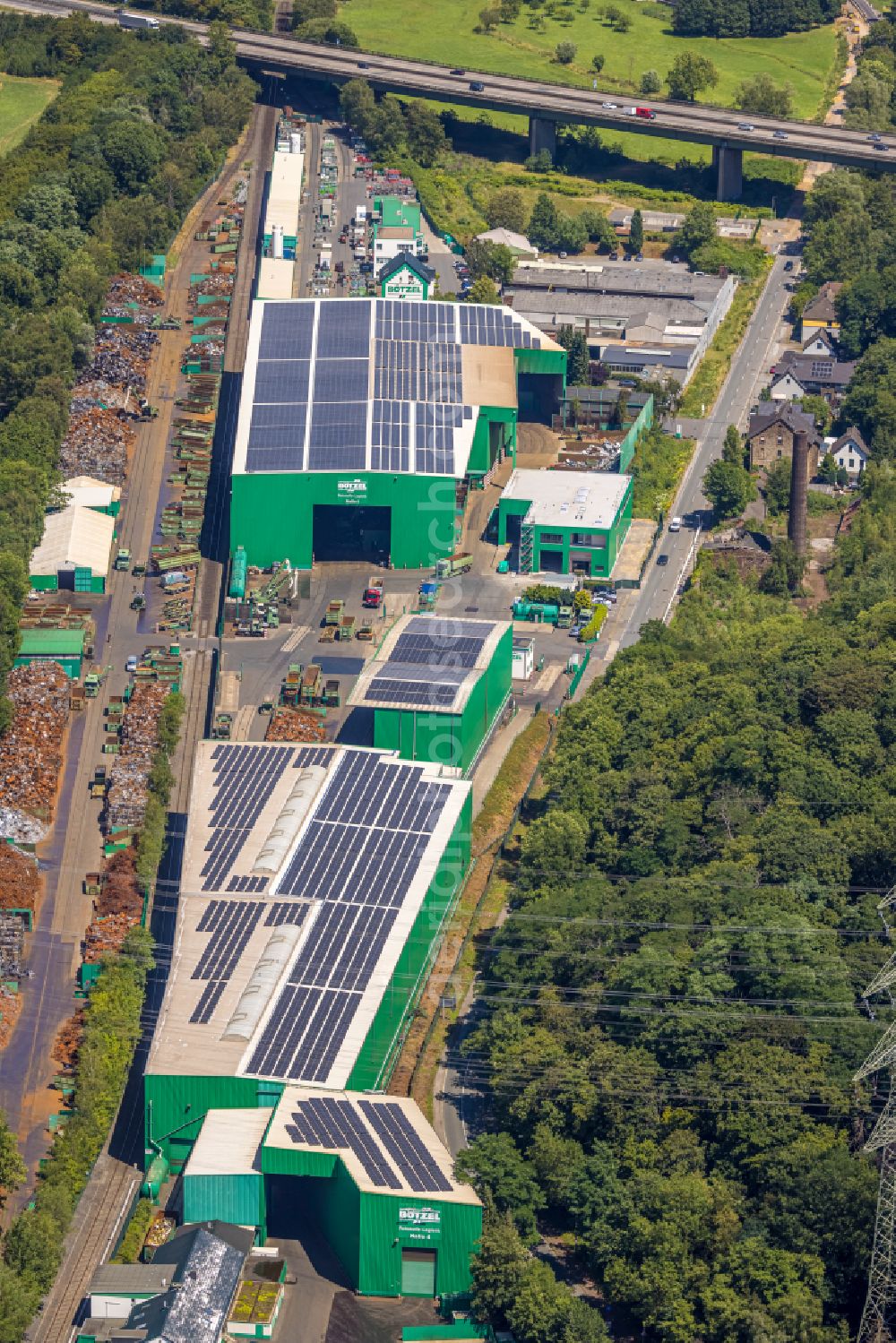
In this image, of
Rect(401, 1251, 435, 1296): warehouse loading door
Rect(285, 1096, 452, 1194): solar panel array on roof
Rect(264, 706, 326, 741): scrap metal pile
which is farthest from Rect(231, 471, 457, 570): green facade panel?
Rect(401, 1251, 435, 1296): warehouse loading door

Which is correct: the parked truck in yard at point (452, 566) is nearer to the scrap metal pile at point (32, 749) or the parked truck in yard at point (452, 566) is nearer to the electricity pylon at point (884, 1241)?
the scrap metal pile at point (32, 749)

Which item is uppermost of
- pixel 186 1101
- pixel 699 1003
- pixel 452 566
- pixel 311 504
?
pixel 311 504

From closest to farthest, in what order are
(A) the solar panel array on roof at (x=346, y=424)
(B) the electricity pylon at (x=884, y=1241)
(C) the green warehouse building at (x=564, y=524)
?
(B) the electricity pylon at (x=884, y=1241) < (A) the solar panel array on roof at (x=346, y=424) < (C) the green warehouse building at (x=564, y=524)

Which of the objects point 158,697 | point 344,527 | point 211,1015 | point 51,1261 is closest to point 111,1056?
point 211,1015

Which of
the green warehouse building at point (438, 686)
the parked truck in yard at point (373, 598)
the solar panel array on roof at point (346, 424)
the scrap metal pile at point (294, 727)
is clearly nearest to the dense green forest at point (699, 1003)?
the green warehouse building at point (438, 686)

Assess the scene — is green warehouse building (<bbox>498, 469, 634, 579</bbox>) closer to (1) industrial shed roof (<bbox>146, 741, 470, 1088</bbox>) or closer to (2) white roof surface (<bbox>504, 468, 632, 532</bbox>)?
(2) white roof surface (<bbox>504, 468, 632, 532</bbox>)

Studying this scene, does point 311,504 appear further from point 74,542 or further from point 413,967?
point 413,967

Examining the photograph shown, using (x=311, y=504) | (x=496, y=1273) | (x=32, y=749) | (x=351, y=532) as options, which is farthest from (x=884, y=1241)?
(x=351, y=532)

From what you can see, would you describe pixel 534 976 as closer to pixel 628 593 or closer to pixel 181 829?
pixel 181 829
